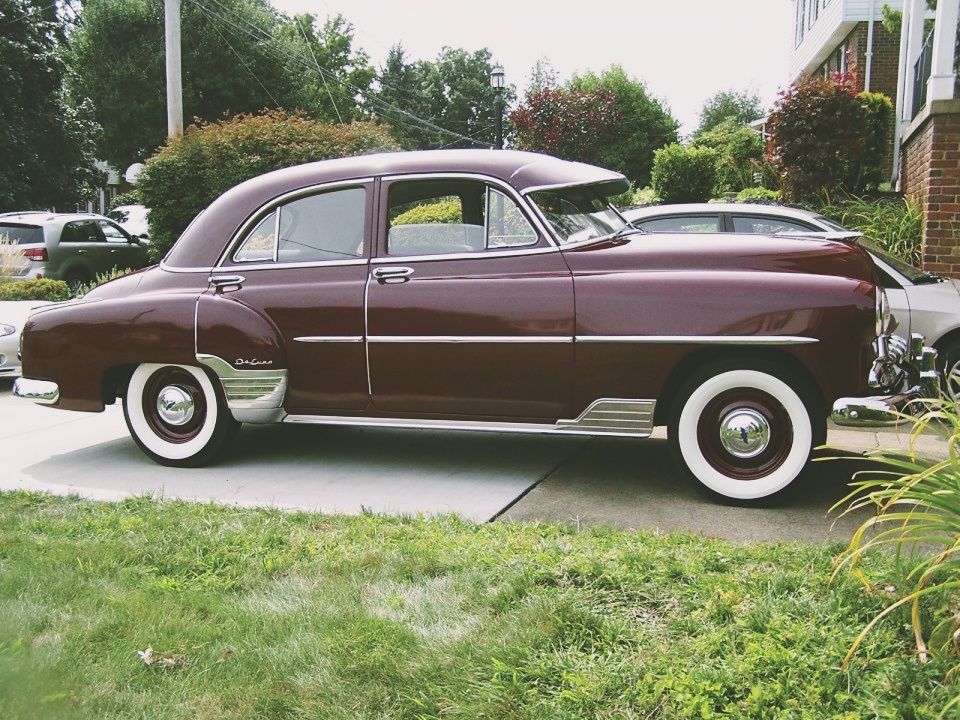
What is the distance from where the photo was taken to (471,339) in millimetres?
5270

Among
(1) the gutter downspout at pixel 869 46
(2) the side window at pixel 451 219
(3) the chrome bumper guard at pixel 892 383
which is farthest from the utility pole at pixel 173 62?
(3) the chrome bumper guard at pixel 892 383

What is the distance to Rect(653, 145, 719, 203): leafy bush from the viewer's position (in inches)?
757

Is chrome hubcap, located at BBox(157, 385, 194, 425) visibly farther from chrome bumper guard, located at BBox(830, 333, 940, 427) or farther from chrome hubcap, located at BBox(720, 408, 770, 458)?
chrome bumper guard, located at BBox(830, 333, 940, 427)

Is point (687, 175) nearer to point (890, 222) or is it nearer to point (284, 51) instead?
point (890, 222)

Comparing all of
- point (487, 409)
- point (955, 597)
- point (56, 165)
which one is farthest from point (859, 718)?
point (56, 165)


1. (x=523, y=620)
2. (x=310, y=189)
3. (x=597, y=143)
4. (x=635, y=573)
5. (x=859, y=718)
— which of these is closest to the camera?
(x=859, y=718)

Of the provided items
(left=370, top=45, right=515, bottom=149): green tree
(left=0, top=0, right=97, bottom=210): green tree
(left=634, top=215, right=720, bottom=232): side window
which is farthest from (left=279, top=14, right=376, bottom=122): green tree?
(left=634, top=215, right=720, bottom=232): side window

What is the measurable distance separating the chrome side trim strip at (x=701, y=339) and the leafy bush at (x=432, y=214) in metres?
1.20

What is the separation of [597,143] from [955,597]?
25726mm

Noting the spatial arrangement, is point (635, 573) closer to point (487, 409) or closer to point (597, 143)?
point (487, 409)

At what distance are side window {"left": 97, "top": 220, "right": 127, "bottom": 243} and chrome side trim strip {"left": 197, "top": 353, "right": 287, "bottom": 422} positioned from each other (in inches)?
465

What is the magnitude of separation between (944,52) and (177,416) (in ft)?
29.4

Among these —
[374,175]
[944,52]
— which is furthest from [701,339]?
[944,52]

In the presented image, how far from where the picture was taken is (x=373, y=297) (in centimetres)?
546
